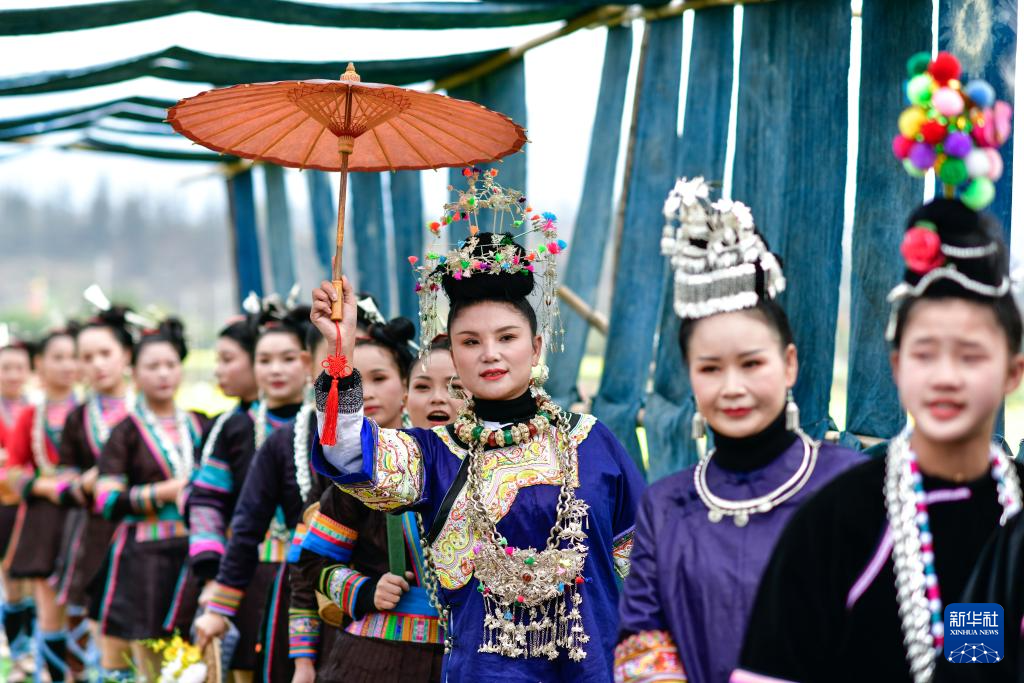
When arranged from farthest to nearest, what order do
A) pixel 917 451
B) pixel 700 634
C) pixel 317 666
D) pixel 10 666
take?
pixel 10 666, pixel 317 666, pixel 700 634, pixel 917 451

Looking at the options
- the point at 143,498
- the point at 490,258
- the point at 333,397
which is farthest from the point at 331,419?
the point at 143,498

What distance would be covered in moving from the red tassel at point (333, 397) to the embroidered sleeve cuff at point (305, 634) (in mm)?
1282

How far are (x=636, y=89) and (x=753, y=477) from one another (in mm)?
2700

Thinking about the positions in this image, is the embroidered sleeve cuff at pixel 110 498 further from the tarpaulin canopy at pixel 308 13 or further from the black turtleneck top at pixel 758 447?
the black turtleneck top at pixel 758 447

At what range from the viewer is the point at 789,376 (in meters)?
2.31

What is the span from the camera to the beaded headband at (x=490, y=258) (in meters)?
3.08

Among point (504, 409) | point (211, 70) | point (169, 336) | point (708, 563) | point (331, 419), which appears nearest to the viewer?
point (708, 563)

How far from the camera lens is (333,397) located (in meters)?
2.72

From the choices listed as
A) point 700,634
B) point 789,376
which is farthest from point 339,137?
point 700,634

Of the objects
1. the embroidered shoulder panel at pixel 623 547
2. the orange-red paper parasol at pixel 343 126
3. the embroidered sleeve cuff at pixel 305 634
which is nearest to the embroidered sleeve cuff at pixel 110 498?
the embroidered sleeve cuff at pixel 305 634

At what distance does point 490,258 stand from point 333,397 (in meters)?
0.62

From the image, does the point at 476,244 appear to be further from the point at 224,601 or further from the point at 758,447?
the point at 224,601

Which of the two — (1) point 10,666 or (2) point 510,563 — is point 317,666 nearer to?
(2) point 510,563

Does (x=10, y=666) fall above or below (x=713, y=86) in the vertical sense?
below
